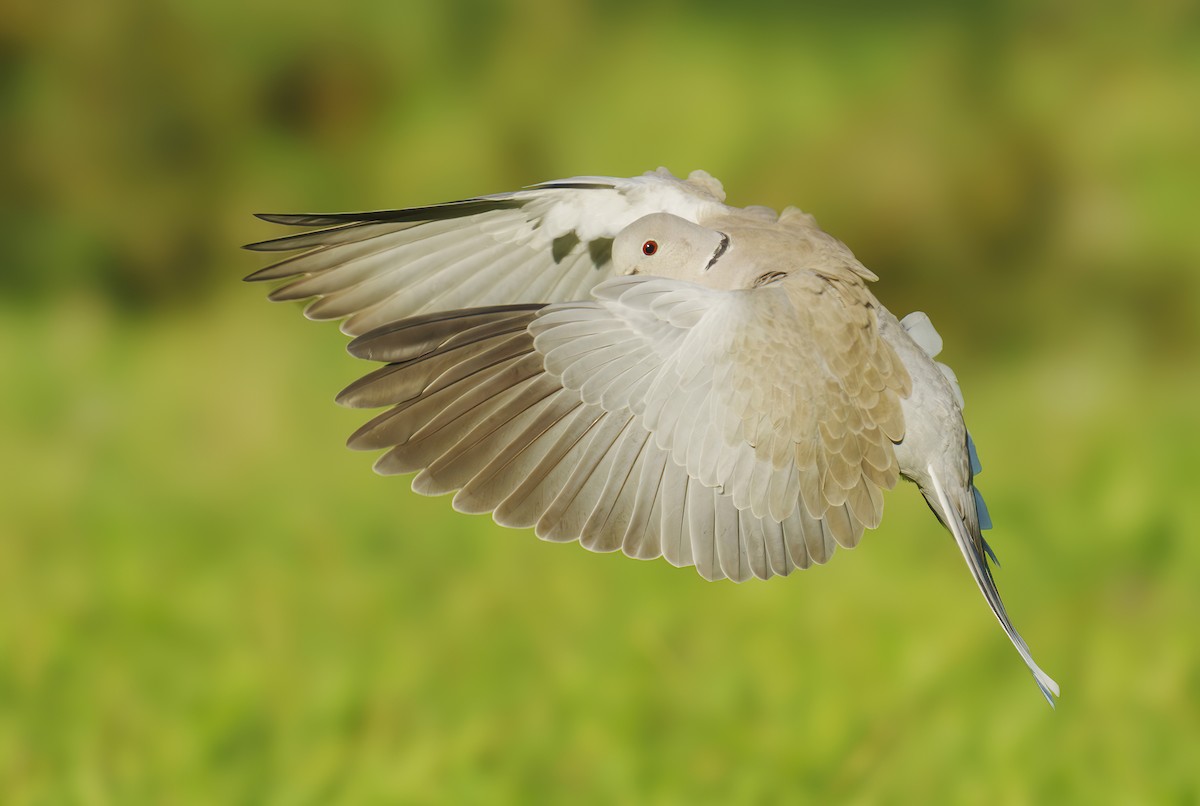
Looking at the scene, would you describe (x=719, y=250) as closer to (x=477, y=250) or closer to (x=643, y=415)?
(x=643, y=415)

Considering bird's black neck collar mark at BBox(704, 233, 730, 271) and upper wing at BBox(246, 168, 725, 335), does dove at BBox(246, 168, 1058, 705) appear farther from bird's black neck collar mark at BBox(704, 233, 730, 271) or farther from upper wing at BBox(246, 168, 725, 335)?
upper wing at BBox(246, 168, 725, 335)

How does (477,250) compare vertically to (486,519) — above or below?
below

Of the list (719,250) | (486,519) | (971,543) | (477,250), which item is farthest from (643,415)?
(486,519)

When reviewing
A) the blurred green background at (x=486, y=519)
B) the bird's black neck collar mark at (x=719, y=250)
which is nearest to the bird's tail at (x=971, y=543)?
the bird's black neck collar mark at (x=719, y=250)

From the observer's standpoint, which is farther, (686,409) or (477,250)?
(477,250)

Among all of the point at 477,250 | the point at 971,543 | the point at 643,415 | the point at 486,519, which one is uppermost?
the point at 486,519

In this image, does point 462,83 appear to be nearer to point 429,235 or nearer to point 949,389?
point 429,235

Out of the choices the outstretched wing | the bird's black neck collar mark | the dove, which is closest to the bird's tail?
the dove

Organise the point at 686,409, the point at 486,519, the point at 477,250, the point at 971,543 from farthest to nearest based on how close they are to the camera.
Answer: the point at 486,519
the point at 477,250
the point at 971,543
the point at 686,409
